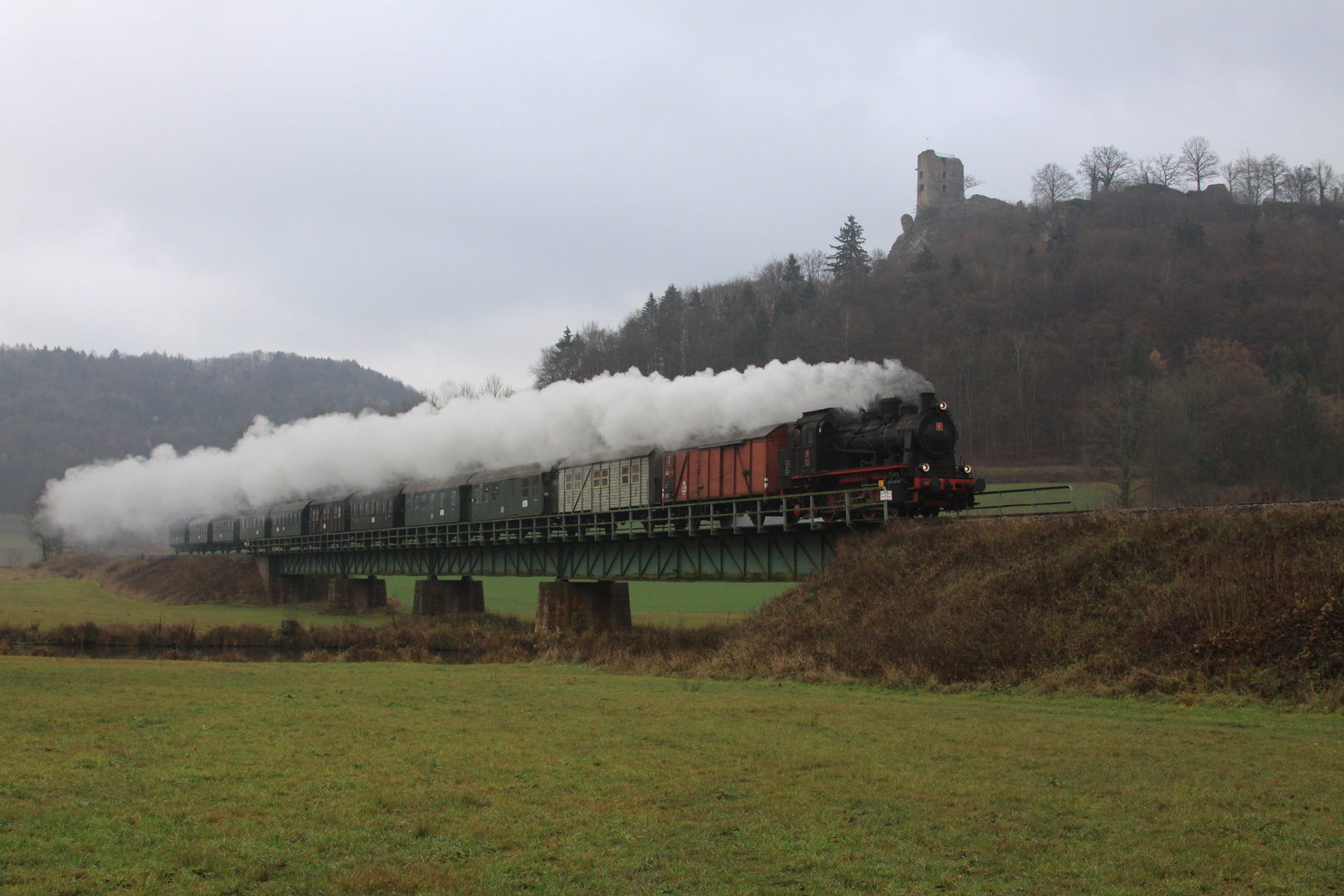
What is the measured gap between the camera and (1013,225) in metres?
152

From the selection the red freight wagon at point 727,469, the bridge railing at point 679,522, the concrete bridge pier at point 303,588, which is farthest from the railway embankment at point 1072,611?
the concrete bridge pier at point 303,588

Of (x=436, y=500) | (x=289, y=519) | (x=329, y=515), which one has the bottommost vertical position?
(x=289, y=519)

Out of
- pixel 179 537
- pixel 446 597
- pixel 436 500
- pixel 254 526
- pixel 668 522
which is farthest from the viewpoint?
pixel 179 537

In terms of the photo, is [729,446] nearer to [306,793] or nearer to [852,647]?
[852,647]

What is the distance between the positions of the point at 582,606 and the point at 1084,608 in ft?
82.8

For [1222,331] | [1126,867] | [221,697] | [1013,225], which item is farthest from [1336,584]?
[1013,225]

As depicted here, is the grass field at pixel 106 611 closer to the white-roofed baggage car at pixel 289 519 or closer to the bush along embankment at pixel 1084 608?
the white-roofed baggage car at pixel 289 519

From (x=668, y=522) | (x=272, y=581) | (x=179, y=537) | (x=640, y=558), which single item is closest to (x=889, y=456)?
(x=668, y=522)

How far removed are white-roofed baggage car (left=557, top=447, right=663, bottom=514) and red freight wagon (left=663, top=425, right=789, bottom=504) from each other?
774 millimetres

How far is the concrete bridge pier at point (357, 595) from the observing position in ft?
208

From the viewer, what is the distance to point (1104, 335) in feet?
325

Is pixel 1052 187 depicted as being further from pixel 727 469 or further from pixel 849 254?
pixel 727 469

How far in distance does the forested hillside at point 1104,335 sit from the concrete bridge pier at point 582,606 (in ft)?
129

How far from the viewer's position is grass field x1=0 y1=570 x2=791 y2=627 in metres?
48.8
